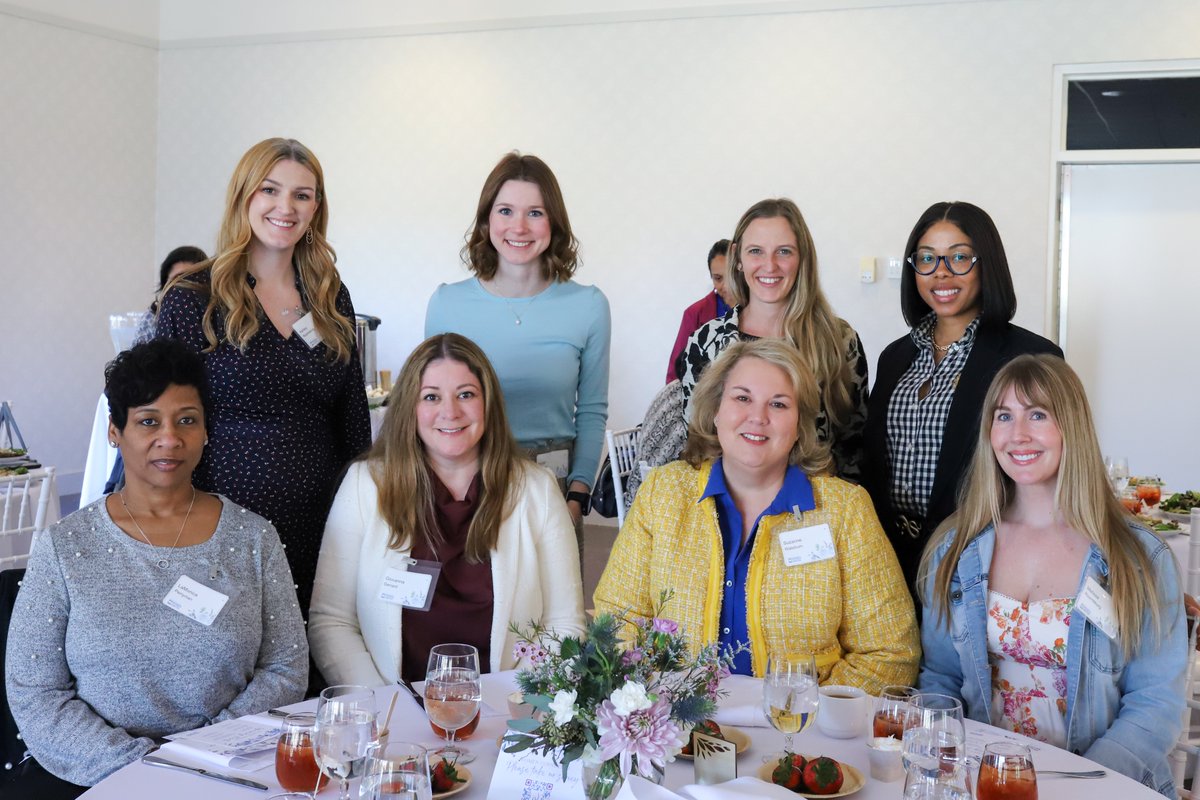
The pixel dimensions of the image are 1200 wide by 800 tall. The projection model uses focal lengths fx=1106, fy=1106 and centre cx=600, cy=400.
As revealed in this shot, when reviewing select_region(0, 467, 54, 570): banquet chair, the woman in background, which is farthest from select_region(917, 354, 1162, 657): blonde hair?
select_region(0, 467, 54, 570): banquet chair

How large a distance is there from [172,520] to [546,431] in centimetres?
128

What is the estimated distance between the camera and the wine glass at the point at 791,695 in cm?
166

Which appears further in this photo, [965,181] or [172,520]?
[965,181]

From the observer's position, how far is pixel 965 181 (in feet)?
21.6

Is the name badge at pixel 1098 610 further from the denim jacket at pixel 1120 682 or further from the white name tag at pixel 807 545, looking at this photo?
the white name tag at pixel 807 545

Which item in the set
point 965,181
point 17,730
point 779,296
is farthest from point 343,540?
point 965,181

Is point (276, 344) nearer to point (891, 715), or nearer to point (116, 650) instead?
point (116, 650)

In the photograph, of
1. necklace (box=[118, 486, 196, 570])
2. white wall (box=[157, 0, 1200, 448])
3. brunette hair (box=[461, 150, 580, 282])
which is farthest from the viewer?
white wall (box=[157, 0, 1200, 448])

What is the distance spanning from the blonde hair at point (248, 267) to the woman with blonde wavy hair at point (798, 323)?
98 cm

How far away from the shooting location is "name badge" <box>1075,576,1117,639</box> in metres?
2.09

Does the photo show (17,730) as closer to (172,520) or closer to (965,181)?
(172,520)

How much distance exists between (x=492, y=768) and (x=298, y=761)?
0.96ft

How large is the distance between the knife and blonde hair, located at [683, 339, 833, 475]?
1.29m

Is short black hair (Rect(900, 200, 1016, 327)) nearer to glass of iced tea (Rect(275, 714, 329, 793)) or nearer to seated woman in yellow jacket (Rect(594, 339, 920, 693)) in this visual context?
seated woman in yellow jacket (Rect(594, 339, 920, 693))
